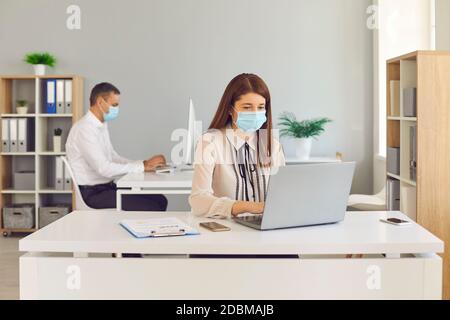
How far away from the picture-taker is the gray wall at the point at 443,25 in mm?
4184

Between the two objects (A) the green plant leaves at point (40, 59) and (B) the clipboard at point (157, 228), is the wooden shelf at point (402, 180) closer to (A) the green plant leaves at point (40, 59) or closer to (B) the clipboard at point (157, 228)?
(B) the clipboard at point (157, 228)

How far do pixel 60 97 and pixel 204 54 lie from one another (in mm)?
1399

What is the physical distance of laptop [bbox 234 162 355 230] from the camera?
2.15 meters

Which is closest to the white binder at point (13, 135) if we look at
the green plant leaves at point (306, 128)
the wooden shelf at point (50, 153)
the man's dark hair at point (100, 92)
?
the wooden shelf at point (50, 153)

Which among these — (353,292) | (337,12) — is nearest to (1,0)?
(337,12)

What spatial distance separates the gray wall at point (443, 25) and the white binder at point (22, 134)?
3.70 m

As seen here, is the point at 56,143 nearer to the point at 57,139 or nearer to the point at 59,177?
the point at 57,139

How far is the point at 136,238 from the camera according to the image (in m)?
2.14

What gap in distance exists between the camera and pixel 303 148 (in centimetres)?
561

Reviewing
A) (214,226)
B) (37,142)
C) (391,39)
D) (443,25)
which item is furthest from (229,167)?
(37,142)

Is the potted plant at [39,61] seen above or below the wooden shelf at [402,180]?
above

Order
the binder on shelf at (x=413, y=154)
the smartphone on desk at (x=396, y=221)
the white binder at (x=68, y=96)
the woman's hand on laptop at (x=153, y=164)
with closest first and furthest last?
the smartphone on desk at (x=396, y=221), the binder on shelf at (x=413, y=154), the woman's hand on laptop at (x=153, y=164), the white binder at (x=68, y=96)

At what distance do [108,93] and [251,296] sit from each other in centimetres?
303

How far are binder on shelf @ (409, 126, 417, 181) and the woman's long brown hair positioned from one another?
1.14 meters
